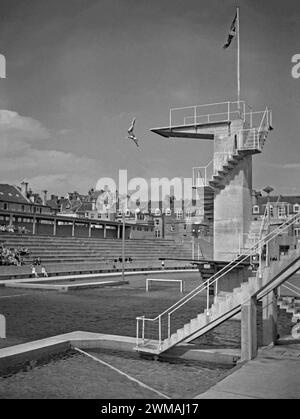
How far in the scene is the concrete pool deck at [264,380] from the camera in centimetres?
796

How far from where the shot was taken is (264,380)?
893 cm

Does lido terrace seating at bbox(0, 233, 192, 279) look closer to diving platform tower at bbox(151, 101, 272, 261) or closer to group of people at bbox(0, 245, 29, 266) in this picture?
group of people at bbox(0, 245, 29, 266)

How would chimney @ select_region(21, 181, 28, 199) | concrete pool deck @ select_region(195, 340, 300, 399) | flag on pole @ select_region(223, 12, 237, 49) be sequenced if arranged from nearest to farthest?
1. concrete pool deck @ select_region(195, 340, 300, 399)
2. flag on pole @ select_region(223, 12, 237, 49)
3. chimney @ select_region(21, 181, 28, 199)

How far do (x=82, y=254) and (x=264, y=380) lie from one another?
156 ft

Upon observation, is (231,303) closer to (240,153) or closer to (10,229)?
(240,153)

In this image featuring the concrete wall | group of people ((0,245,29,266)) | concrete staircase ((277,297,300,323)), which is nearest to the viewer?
concrete staircase ((277,297,300,323))

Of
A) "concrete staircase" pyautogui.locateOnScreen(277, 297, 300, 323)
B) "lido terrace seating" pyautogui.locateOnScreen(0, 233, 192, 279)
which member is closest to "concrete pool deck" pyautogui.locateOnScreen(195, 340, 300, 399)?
"concrete staircase" pyautogui.locateOnScreen(277, 297, 300, 323)

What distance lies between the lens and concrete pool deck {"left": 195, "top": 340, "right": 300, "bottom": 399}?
7965 millimetres

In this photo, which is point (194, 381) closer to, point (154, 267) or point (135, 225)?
point (154, 267)

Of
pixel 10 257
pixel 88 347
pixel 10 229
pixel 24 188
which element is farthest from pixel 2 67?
pixel 24 188

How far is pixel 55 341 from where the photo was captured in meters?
12.3

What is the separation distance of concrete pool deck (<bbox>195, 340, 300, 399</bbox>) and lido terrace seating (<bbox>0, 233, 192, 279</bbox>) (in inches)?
1170

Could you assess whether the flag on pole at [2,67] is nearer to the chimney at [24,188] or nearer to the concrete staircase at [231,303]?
the concrete staircase at [231,303]
